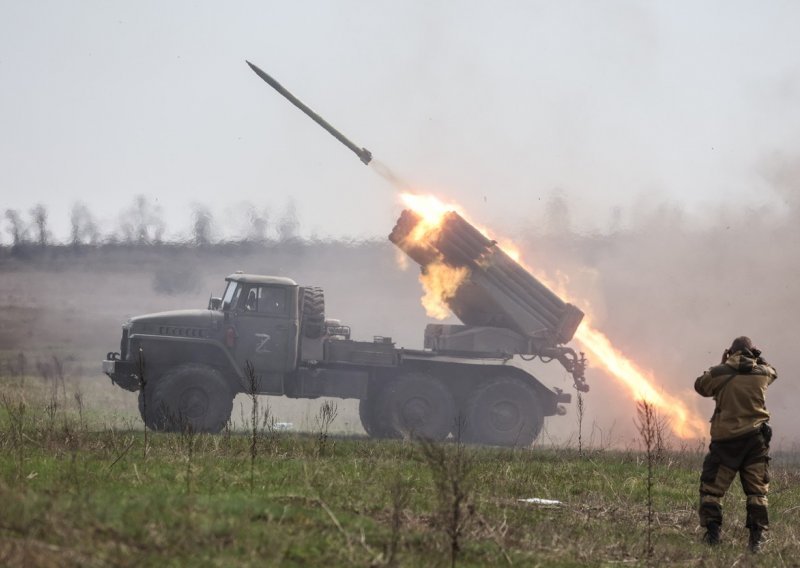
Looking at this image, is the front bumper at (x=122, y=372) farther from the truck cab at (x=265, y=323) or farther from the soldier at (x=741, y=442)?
the soldier at (x=741, y=442)

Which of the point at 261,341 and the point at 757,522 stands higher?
the point at 261,341

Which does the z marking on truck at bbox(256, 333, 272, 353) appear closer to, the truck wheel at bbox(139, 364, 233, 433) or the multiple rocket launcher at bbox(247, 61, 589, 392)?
the truck wheel at bbox(139, 364, 233, 433)

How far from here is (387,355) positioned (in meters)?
22.6

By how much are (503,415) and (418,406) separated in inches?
66.9

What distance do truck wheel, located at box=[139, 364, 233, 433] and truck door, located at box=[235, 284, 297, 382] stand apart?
895 millimetres

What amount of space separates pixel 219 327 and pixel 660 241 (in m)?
19.3

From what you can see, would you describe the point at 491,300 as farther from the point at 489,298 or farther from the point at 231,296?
the point at 231,296

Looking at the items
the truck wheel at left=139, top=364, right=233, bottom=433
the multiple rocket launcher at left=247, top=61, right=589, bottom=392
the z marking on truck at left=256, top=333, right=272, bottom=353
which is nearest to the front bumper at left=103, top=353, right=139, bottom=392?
the truck wheel at left=139, top=364, right=233, bottom=433

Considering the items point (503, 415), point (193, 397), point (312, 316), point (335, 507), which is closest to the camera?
point (335, 507)

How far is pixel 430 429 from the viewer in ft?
Result: 73.6

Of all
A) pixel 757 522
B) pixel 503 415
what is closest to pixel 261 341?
pixel 503 415

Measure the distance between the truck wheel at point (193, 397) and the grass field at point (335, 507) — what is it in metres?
3.44

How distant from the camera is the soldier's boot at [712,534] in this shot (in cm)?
1188

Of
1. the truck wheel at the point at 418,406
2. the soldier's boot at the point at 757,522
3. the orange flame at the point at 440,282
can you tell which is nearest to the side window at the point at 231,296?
the truck wheel at the point at 418,406
